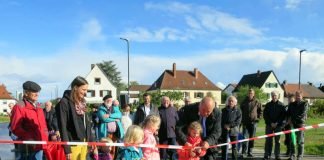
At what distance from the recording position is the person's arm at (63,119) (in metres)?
5.92

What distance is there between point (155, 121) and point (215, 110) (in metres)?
1.09

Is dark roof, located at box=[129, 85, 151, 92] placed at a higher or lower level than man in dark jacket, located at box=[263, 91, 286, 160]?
higher

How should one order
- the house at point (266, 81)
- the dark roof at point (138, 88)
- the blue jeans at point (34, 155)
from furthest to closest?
the dark roof at point (138, 88)
the house at point (266, 81)
the blue jeans at point (34, 155)

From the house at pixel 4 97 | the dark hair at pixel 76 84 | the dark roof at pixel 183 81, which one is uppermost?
the dark roof at pixel 183 81

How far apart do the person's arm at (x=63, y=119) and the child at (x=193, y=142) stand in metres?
2.04

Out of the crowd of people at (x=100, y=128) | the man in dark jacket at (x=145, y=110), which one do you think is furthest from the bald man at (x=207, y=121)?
the man in dark jacket at (x=145, y=110)

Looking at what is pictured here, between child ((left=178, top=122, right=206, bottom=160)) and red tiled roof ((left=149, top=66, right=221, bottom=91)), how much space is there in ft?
247

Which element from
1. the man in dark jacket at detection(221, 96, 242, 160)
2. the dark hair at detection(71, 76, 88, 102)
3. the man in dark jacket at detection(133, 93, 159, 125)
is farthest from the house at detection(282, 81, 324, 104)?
the dark hair at detection(71, 76, 88, 102)

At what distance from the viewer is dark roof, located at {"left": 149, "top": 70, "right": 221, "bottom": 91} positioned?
84.3 metres

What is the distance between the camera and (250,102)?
12.9 metres

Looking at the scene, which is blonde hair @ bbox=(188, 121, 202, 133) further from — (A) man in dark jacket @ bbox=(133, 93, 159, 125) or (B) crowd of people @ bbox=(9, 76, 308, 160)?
(A) man in dark jacket @ bbox=(133, 93, 159, 125)

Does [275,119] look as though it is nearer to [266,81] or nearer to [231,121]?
[231,121]

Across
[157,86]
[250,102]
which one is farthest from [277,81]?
[250,102]

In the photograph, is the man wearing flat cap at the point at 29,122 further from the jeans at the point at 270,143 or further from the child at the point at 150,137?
the jeans at the point at 270,143
